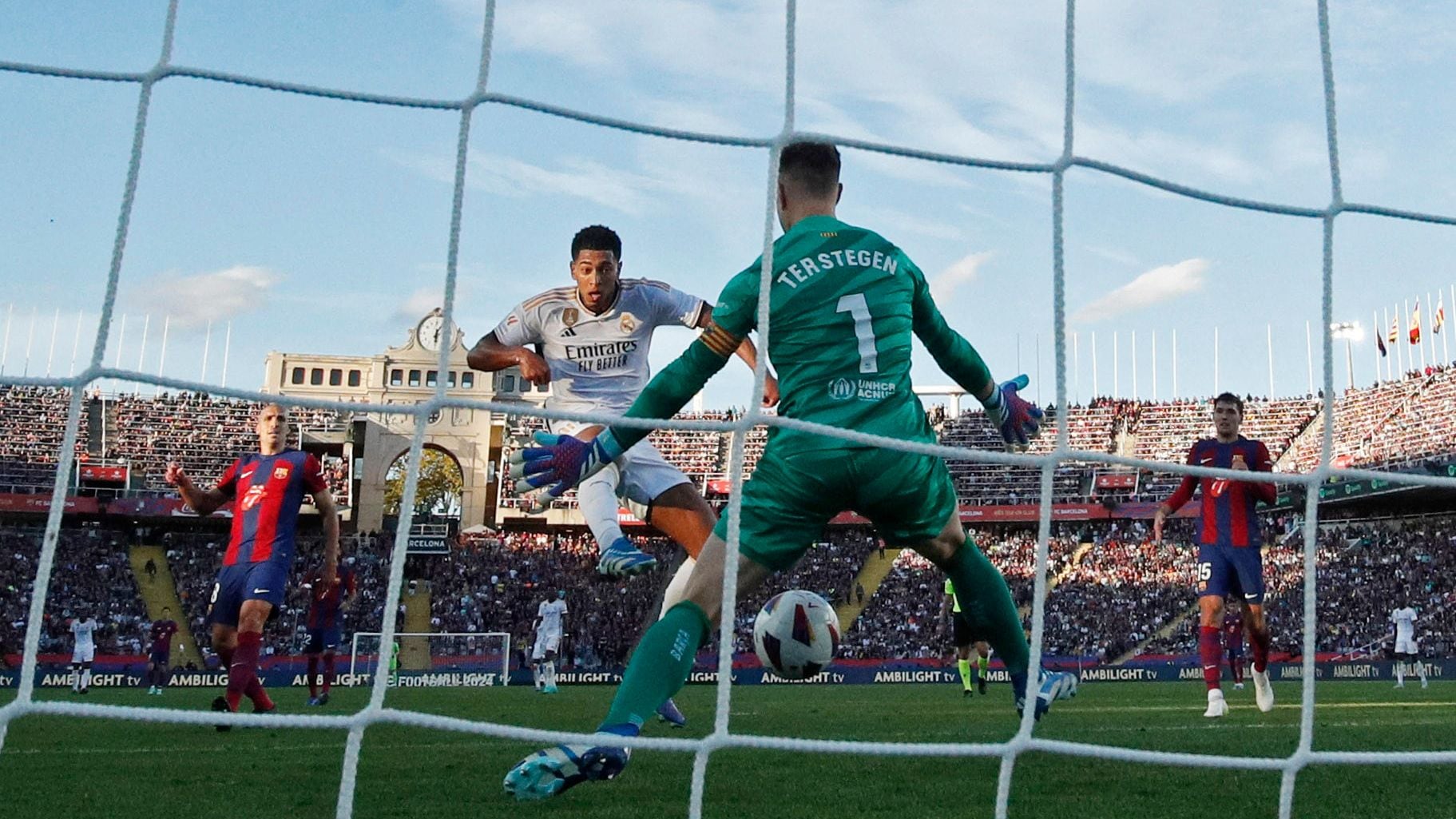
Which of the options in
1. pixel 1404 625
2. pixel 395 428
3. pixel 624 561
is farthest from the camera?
pixel 395 428

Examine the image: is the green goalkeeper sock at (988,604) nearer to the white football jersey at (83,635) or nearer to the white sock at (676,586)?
the white sock at (676,586)

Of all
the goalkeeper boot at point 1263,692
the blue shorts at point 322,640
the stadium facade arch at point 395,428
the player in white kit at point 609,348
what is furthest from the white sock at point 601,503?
the stadium facade arch at point 395,428

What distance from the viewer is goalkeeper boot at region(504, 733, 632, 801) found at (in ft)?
10.9

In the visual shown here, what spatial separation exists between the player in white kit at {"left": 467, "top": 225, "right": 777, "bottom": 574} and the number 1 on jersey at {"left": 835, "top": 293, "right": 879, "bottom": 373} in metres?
1.92

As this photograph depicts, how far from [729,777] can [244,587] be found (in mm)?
3814

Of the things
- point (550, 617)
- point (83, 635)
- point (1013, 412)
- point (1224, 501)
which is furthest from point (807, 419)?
point (83, 635)

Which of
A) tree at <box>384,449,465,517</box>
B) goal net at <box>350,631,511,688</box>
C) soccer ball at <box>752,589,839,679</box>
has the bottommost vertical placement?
goal net at <box>350,631,511,688</box>

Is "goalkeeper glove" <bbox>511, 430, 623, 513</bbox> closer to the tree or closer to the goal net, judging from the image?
the goal net

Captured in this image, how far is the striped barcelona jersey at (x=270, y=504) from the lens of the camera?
7.09 metres

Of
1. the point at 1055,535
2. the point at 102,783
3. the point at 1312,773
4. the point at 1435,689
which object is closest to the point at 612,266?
the point at 102,783

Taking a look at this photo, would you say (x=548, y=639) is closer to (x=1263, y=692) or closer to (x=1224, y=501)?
(x=1263, y=692)

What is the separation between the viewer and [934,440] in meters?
3.78

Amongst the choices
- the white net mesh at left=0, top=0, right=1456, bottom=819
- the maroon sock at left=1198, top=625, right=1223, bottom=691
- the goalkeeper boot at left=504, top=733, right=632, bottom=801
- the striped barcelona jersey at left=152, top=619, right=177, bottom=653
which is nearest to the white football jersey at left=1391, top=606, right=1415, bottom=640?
the maroon sock at left=1198, top=625, right=1223, bottom=691

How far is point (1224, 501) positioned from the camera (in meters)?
8.03
